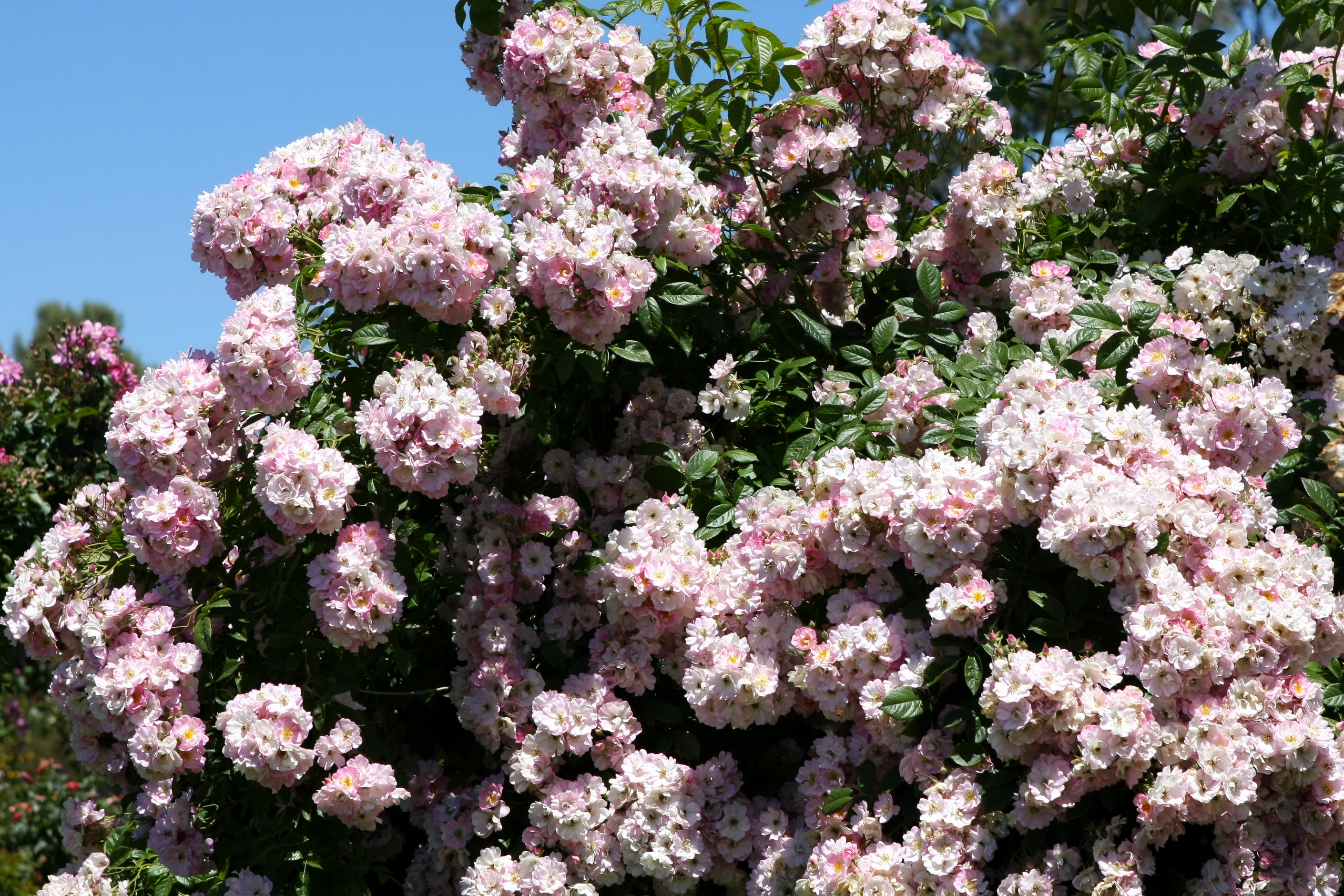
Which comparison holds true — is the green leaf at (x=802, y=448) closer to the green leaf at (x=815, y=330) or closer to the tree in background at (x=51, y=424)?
the green leaf at (x=815, y=330)

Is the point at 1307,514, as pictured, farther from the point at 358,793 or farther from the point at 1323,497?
the point at 358,793

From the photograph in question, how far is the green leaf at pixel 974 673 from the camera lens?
8.43ft

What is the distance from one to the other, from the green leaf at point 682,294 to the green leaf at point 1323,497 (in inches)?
60.5

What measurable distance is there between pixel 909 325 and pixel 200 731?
7.04 feet

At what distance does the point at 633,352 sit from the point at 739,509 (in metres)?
0.48

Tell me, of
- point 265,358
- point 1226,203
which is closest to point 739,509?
point 265,358

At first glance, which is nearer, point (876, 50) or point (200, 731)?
point (200, 731)

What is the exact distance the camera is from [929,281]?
11.3ft

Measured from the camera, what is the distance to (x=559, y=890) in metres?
2.94

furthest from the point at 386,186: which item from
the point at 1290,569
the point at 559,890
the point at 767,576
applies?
the point at 1290,569

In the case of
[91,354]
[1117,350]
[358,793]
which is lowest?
[358,793]

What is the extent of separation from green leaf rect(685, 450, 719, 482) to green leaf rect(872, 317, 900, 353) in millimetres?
530

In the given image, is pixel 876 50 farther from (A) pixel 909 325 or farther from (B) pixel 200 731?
(B) pixel 200 731

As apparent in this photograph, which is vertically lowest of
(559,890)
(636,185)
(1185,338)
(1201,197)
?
(559,890)
